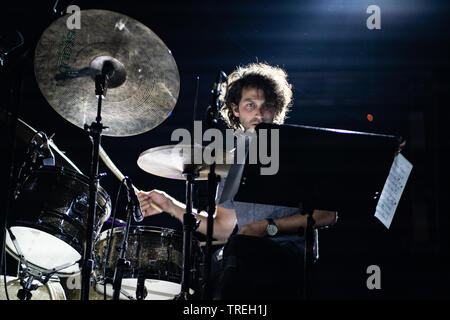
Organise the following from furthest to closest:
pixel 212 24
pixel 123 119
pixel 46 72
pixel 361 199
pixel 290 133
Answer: pixel 212 24 < pixel 123 119 < pixel 46 72 < pixel 361 199 < pixel 290 133

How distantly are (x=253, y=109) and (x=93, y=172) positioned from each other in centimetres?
132

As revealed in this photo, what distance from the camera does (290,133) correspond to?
1.86 metres

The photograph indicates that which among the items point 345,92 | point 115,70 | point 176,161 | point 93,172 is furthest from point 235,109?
point 93,172

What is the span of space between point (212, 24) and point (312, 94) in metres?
1.11

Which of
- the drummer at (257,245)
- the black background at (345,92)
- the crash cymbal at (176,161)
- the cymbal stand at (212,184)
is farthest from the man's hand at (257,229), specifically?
the black background at (345,92)

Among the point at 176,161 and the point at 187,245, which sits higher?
the point at 176,161

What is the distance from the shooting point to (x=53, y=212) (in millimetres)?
2584

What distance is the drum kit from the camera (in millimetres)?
2570

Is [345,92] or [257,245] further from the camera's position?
[345,92]

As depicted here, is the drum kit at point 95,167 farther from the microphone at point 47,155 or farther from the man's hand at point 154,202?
the man's hand at point 154,202

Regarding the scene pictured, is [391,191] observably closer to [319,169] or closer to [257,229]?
[319,169]
